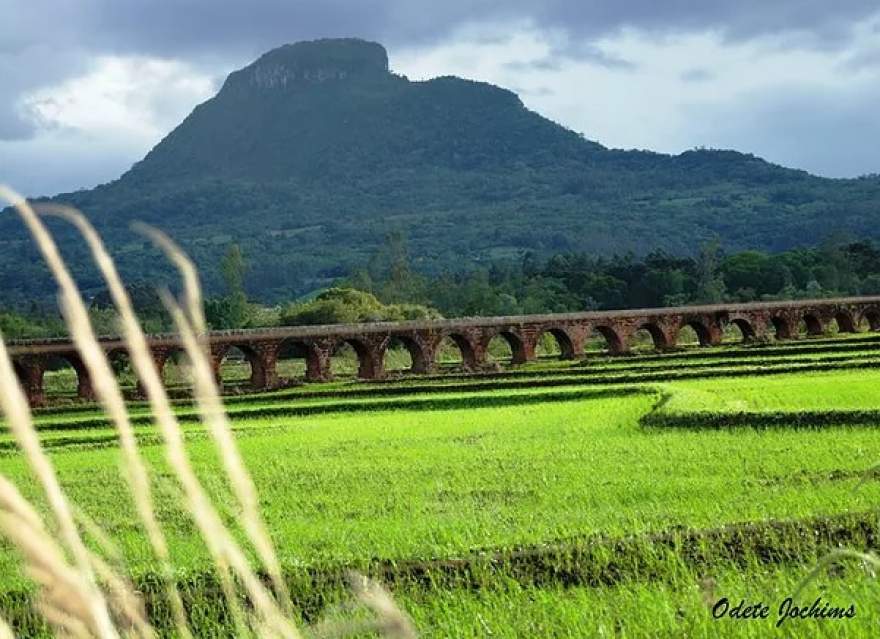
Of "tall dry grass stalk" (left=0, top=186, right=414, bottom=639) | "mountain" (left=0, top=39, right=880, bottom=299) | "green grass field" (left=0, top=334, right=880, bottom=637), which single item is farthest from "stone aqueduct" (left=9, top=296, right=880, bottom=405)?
"mountain" (left=0, top=39, right=880, bottom=299)

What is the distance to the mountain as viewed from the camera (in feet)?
504

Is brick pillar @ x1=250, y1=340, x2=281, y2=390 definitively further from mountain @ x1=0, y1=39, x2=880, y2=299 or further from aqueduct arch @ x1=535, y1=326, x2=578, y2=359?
mountain @ x1=0, y1=39, x2=880, y2=299

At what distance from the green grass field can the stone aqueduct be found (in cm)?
1704

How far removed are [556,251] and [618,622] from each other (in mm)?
151870

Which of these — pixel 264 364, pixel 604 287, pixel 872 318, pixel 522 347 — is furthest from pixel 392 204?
pixel 264 364

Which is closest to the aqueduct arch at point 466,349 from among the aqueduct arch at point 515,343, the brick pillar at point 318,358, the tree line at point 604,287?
the aqueduct arch at point 515,343

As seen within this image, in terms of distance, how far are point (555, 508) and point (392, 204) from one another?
17449cm

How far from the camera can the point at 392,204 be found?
18312 cm

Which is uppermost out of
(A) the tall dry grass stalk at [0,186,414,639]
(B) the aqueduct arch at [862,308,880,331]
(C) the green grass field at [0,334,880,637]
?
(A) the tall dry grass stalk at [0,186,414,639]

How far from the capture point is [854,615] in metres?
4.91

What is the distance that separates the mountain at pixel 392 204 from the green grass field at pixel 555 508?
113376 millimetres

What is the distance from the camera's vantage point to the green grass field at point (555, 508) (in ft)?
20.5

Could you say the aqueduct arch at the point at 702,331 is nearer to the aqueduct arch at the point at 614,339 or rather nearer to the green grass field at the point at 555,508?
the aqueduct arch at the point at 614,339

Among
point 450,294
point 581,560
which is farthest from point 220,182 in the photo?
point 581,560
